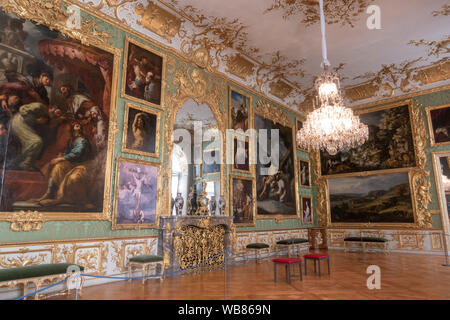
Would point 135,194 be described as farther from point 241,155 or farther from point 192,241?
point 241,155

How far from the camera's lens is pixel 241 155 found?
10.3 meters

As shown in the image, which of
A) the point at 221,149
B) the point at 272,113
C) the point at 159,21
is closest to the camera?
the point at 159,21

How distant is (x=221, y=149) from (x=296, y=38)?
4.44m

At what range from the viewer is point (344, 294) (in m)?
5.16

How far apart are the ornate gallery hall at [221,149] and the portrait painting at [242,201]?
6cm

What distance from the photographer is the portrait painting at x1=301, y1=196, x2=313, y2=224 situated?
1347 cm

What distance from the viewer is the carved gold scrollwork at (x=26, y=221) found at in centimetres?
507

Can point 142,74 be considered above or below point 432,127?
above

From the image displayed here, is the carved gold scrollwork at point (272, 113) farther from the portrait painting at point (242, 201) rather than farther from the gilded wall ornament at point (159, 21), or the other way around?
the gilded wall ornament at point (159, 21)

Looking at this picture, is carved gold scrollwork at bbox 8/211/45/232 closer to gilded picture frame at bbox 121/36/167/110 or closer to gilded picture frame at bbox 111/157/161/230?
gilded picture frame at bbox 111/157/161/230

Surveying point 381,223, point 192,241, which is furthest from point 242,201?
point 381,223

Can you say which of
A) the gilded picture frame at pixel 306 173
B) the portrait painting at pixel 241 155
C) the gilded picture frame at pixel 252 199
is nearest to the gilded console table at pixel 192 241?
the gilded picture frame at pixel 252 199
